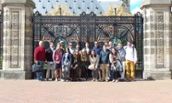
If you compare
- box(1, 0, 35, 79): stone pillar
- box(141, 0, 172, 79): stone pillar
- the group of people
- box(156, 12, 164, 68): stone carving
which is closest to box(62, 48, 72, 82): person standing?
the group of people

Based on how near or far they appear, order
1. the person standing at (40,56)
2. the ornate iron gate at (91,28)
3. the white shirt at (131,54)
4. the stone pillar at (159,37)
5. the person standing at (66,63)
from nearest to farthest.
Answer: the person standing at (66,63)
the person standing at (40,56)
the white shirt at (131,54)
the stone pillar at (159,37)
the ornate iron gate at (91,28)

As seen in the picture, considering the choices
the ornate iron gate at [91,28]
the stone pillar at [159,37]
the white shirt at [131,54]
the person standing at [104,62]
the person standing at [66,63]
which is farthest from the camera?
the ornate iron gate at [91,28]

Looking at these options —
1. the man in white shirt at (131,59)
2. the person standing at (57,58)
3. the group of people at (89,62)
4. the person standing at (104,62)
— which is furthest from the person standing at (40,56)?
the man in white shirt at (131,59)

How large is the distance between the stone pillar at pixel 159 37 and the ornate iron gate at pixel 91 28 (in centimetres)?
66

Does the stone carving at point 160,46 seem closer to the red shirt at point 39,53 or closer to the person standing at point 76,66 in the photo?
the person standing at point 76,66

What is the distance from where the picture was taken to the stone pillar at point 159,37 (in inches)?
483

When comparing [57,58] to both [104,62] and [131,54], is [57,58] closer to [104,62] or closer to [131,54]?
[104,62]

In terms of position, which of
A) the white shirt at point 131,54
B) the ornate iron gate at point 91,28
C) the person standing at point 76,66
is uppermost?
the ornate iron gate at point 91,28

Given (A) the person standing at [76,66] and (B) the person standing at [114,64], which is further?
(A) the person standing at [76,66]

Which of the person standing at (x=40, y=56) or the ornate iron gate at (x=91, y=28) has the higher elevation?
the ornate iron gate at (x=91, y=28)

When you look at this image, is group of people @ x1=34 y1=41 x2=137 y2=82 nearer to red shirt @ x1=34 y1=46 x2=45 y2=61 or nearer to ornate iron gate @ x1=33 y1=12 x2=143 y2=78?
red shirt @ x1=34 y1=46 x2=45 y2=61

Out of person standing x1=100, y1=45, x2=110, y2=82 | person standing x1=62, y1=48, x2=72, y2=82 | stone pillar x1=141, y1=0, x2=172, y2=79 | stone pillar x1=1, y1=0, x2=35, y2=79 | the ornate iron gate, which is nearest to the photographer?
person standing x1=62, y1=48, x2=72, y2=82

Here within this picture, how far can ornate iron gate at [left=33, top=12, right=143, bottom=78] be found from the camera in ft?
42.2

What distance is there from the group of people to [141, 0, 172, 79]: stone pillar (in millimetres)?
924
